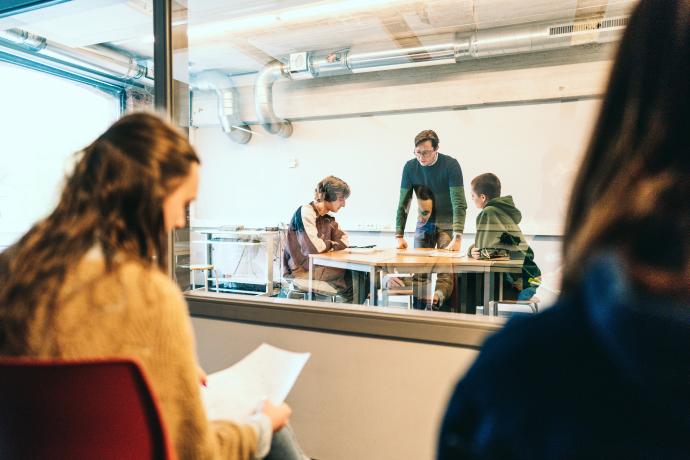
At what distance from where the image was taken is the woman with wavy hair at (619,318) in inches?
13.7

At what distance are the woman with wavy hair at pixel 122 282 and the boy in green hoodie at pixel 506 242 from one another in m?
2.41

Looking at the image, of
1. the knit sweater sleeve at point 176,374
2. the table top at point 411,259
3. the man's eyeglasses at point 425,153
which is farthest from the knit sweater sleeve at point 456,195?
the knit sweater sleeve at point 176,374

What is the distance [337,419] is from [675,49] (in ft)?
5.66

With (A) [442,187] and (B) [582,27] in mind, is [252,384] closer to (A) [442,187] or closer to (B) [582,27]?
(A) [442,187]

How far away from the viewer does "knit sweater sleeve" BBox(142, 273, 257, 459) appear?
722 mm

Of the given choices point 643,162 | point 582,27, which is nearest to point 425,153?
point 582,27

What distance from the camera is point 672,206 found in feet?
1.20

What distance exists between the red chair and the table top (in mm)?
2277

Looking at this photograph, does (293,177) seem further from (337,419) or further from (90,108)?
(337,419)

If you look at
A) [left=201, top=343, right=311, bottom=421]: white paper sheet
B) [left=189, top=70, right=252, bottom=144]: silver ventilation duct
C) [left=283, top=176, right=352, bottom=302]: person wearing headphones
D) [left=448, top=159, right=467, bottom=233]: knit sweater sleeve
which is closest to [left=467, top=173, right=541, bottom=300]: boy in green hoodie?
[left=448, top=159, right=467, bottom=233]: knit sweater sleeve

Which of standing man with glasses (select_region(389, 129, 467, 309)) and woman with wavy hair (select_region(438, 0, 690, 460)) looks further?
standing man with glasses (select_region(389, 129, 467, 309))

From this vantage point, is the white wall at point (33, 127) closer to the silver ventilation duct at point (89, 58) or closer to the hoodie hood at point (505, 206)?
the silver ventilation duct at point (89, 58)

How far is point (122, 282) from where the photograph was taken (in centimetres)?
73

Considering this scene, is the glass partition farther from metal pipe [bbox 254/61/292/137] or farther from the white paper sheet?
the white paper sheet
